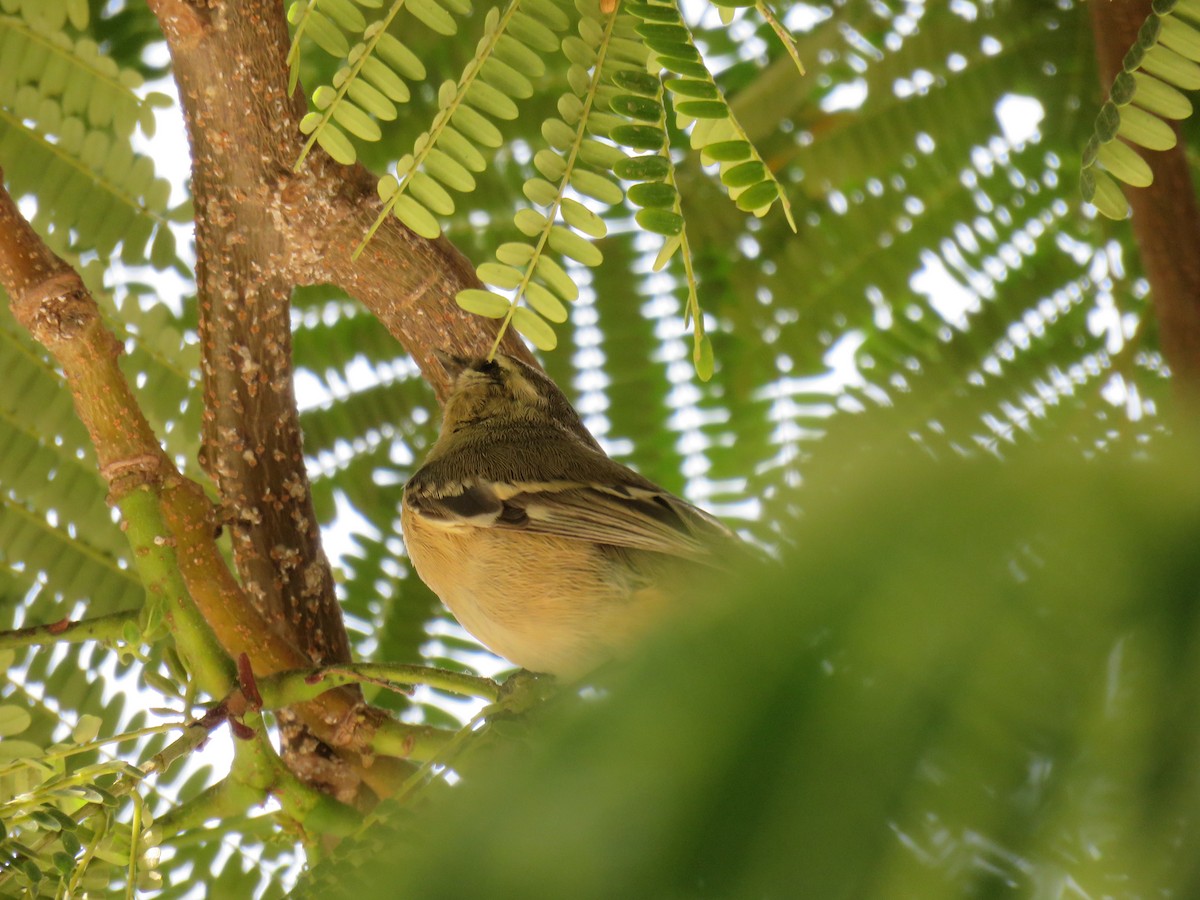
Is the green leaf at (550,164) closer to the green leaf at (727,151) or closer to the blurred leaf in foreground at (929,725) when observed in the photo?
the green leaf at (727,151)

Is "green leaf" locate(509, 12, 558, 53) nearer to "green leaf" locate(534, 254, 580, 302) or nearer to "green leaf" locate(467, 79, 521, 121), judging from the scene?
"green leaf" locate(467, 79, 521, 121)

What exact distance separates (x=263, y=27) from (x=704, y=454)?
1124 mm

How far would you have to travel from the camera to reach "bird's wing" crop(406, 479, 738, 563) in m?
1.84

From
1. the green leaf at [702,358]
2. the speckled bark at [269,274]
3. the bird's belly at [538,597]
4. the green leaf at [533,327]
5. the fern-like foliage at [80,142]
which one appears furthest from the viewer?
the fern-like foliage at [80,142]

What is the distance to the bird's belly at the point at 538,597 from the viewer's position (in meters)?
1.89

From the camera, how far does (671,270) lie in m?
2.47

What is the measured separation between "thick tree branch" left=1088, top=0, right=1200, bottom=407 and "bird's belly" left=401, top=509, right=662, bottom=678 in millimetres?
949

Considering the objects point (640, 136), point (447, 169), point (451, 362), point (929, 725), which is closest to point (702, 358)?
point (640, 136)

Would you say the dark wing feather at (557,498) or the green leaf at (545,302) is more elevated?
the green leaf at (545,302)

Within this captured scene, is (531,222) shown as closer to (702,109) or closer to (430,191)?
(430,191)

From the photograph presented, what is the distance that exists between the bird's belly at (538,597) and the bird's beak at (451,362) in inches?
11.7

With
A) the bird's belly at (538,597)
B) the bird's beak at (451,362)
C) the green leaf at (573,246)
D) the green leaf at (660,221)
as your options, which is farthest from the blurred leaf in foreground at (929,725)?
the bird's beak at (451,362)

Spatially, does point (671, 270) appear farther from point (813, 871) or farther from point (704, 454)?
point (813, 871)

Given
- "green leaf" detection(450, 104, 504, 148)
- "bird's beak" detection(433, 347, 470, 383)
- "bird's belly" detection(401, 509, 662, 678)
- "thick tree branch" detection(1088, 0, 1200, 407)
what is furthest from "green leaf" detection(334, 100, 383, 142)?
"thick tree branch" detection(1088, 0, 1200, 407)
